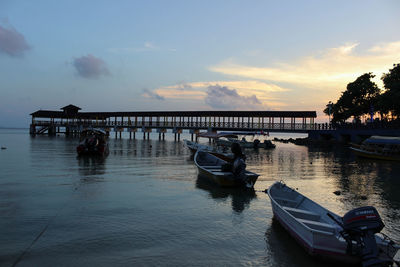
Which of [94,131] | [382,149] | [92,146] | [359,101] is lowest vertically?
[382,149]

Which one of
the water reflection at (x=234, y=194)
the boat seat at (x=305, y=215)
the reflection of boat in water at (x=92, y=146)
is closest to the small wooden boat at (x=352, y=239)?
the boat seat at (x=305, y=215)

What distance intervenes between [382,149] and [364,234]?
Result: 2906cm

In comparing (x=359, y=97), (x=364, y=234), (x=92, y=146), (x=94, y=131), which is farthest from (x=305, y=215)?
(x=359, y=97)

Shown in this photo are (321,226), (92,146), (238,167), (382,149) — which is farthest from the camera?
(382,149)

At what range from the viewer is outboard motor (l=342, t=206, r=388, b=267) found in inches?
242

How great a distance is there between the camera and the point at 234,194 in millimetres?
14172

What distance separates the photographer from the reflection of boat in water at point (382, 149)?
30.0 meters

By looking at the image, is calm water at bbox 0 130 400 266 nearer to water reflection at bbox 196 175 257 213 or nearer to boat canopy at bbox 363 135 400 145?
water reflection at bbox 196 175 257 213

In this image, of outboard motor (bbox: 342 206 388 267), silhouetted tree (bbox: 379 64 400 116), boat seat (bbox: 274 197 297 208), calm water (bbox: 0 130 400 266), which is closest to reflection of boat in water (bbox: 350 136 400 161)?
silhouetted tree (bbox: 379 64 400 116)

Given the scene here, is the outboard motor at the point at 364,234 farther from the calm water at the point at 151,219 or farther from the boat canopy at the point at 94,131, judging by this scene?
the boat canopy at the point at 94,131

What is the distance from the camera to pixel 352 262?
261 inches

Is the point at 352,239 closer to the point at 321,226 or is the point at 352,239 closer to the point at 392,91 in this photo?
the point at 321,226

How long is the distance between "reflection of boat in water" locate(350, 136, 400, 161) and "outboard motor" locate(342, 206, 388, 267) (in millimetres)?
27498

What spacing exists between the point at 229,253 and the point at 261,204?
16.8ft
